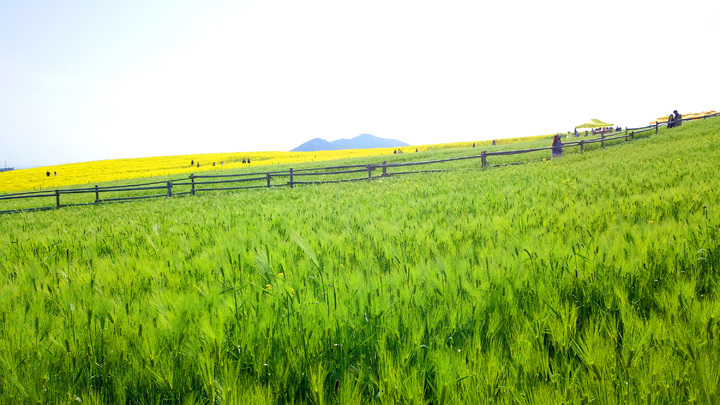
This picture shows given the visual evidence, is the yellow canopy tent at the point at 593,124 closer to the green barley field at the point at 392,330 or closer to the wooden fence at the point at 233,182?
the wooden fence at the point at 233,182

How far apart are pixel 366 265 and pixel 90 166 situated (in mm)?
80191

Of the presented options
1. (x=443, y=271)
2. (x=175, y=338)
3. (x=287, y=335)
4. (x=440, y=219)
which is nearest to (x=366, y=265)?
(x=443, y=271)

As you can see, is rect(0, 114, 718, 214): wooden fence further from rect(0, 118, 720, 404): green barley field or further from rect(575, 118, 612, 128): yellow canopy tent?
rect(575, 118, 612, 128): yellow canopy tent

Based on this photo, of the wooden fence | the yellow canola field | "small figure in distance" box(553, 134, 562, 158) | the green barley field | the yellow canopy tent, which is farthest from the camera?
the yellow canopy tent

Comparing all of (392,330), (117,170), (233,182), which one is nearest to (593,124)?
(233,182)

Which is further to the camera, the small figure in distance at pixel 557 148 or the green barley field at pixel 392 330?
the small figure in distance at pixel 557 148

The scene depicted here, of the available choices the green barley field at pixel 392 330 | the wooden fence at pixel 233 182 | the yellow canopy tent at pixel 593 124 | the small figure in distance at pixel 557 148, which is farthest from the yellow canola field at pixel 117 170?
the green barley field at pixel 392 330

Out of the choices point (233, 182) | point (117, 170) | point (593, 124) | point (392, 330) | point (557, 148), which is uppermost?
point (593, 124)

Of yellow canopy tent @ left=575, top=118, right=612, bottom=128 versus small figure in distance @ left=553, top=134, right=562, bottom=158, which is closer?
small figure in distance @ left=553, top=134, right=562, bottom=158

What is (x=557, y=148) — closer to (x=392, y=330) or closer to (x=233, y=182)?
(x=233, y=182)

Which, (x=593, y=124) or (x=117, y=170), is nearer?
(x=593, y=124)

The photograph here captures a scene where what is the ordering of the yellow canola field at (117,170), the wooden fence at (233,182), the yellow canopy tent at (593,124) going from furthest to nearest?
the yellow canopy tent at (593,124) → the yellow canola field at (117,170) → the wooden fence at (233,182)

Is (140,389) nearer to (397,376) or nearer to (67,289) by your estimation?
(397,376)

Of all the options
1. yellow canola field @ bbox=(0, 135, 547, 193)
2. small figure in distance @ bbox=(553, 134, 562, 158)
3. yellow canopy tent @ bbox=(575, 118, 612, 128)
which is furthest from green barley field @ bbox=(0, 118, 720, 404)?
yellow canopy tent @ bbox=(575, 118, 612, 128)
